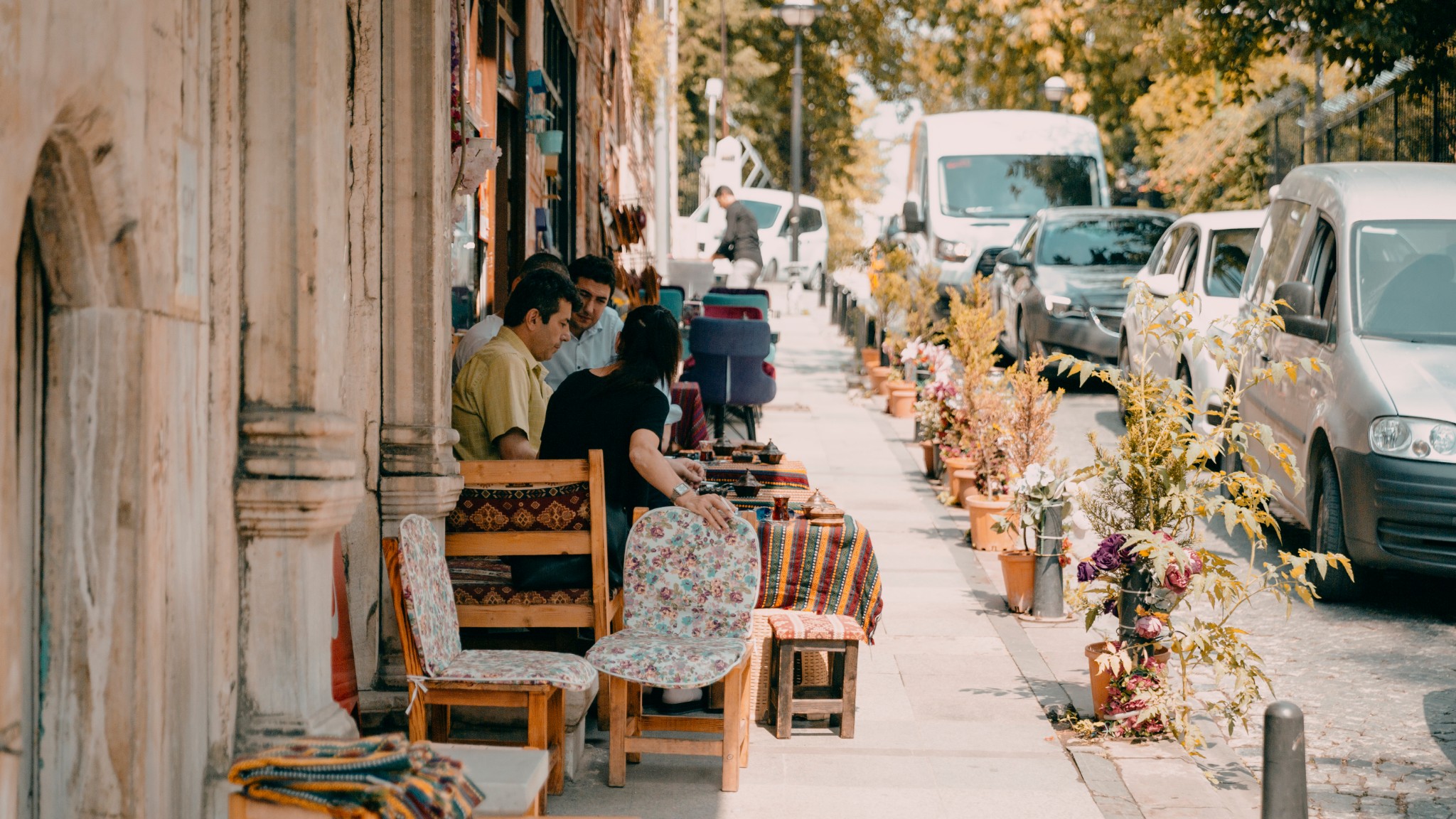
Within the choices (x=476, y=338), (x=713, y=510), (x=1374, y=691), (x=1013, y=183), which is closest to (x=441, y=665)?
(x=713, y=510)

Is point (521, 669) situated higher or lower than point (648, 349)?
lower

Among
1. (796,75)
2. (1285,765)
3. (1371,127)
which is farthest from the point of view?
(796,75)

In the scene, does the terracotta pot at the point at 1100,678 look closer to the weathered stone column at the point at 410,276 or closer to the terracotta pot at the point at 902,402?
the weathered stone column at the point at 410,276

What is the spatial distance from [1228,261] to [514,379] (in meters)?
8.37

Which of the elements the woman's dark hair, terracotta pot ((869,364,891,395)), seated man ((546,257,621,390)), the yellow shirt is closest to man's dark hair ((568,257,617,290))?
seated man ((546,257,621,390))

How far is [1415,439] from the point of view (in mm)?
7133

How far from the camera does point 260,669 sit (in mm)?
4039

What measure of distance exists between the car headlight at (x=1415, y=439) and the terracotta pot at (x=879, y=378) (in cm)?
836

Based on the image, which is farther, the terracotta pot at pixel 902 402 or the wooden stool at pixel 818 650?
the terracotta pot at pixel 902 402

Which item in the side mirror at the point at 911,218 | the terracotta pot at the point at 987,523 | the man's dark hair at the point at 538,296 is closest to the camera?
the man's dark hair at the point at 538,296

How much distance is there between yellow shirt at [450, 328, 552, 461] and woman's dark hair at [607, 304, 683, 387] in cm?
42

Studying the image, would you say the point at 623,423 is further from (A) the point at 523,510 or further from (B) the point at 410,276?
(B) the point at 410,276

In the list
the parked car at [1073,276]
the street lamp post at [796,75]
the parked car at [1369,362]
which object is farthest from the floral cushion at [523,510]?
the street lamp post at [796,75]

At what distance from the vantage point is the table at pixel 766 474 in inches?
269
